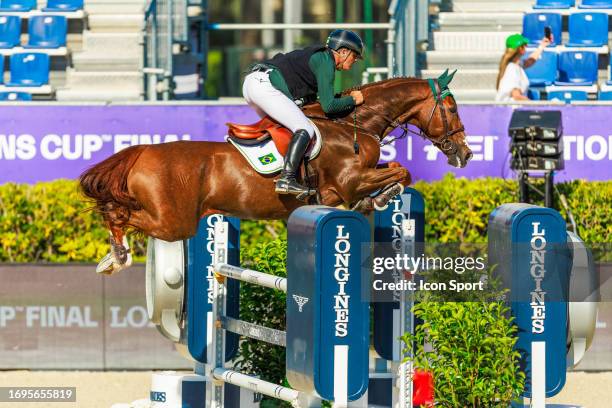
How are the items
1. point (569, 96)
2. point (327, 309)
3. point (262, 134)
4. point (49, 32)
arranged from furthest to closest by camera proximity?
point (49, 32) < point (569, 96) < point (262, 134) < point (327, 309)

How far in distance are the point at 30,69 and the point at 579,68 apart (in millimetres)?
5893

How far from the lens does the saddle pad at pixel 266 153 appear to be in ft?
26.0

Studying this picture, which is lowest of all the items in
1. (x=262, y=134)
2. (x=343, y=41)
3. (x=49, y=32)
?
(x=262, y=134)

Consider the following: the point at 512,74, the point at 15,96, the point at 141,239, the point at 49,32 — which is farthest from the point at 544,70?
the point at 15,96

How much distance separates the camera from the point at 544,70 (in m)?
14.1

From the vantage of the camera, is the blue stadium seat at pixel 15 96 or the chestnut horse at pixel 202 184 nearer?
the chestnut horse at pixel 202 184

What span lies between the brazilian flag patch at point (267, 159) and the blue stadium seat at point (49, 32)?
22.4ft

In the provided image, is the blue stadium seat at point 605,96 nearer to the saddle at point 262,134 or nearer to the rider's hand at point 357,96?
the rider's hand at point 357,96

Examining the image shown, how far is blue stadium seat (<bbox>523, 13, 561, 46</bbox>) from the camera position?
14.3m

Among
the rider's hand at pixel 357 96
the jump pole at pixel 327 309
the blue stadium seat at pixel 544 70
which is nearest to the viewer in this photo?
the jump pole at pixel 327 309

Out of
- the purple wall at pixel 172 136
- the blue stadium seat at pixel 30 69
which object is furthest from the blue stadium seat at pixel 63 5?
the purple wall at pixel 172 136

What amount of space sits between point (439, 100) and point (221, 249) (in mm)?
1787

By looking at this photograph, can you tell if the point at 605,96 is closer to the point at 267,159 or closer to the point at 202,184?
the point at 267,159

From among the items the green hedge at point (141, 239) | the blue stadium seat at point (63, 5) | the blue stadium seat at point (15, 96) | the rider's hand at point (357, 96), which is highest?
the blue stadium seat at point (63, 5)
